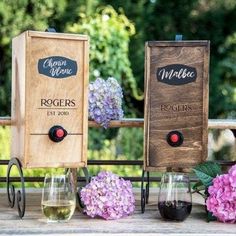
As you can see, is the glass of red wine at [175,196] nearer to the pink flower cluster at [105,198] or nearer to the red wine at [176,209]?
the red wine at [176,209]

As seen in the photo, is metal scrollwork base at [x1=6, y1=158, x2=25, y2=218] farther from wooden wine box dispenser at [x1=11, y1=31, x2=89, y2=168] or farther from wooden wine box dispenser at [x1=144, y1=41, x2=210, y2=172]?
wooden wine box dispenser at [x1=144, y1=41, x2=210, y2=172]

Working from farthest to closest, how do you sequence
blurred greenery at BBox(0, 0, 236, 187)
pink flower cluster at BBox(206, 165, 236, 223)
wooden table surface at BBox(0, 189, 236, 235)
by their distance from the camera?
blurred greenery at BBox(0, 0, 236, 187), pink flower cluster at BBox(206, 165, 236, 223), wooden table surface at BBox(0, 189, 236, 235)

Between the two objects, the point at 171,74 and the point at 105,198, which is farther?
the point at 171,74

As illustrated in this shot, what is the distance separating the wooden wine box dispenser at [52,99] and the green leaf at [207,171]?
0.31 metres

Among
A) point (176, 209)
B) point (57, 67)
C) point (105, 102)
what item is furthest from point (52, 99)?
point (176, 209)

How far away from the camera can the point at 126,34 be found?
16.6 ft

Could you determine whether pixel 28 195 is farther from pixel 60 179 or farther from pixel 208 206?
pixel 208 206

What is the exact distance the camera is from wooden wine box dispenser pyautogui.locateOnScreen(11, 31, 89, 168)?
174 cm

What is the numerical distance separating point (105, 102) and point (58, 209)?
37 cm

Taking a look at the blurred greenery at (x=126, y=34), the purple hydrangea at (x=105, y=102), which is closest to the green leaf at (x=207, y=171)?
the purple hydrangea at (x=105, y=102)

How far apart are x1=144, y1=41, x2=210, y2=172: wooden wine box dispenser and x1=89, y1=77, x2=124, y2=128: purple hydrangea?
13 cm

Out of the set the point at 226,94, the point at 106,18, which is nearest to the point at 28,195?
the point at 106,18

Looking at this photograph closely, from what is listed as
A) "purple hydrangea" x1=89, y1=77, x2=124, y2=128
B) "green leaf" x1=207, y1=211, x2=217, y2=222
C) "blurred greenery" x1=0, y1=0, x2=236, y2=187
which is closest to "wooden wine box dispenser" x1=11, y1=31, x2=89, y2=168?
"purple hydrangea" x1=89, y1=77, x2=124, y2=128

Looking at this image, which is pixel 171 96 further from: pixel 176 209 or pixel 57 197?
pixel 57 197
